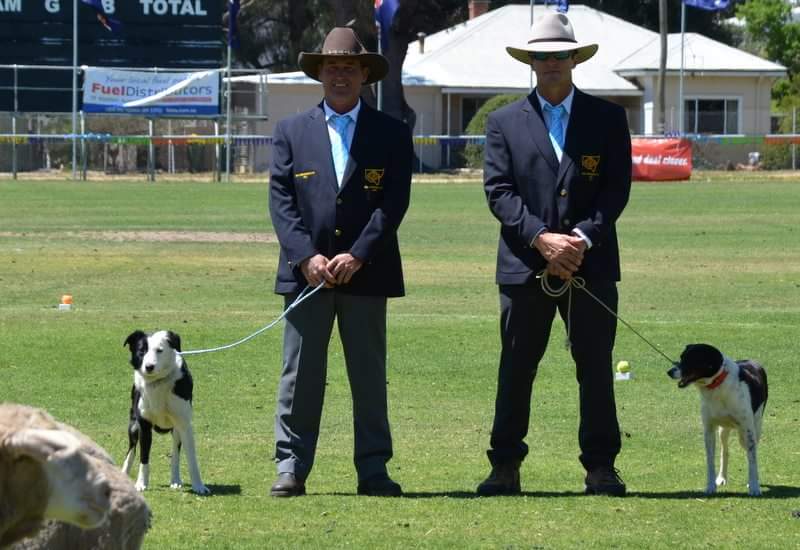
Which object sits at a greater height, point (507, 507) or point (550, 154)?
point (550, 154)

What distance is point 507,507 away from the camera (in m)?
8.45

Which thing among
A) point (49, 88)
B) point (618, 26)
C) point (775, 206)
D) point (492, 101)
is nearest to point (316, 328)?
point (775, 206)

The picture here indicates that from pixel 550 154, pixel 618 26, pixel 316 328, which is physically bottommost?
pixel 316 328

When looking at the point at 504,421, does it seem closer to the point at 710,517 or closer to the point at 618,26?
the point at 710,517

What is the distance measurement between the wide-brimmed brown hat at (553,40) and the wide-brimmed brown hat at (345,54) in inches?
32.6

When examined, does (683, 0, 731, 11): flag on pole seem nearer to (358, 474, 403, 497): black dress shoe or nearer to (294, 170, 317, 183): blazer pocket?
(294, 170, 317, 183): blazer pocket

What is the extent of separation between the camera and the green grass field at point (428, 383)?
8023 millimetres

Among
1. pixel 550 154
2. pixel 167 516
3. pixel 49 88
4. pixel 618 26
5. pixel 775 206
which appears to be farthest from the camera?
pixel 618 26

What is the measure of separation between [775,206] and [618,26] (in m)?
40.4

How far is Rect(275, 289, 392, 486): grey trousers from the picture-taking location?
9.05 metres

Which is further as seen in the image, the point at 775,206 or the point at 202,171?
the point at 202,171

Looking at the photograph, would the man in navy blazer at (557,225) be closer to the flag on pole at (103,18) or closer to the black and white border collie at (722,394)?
the black and white border collie at (722,394)

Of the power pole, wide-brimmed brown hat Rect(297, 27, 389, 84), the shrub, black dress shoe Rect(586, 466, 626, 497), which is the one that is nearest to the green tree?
the power pole

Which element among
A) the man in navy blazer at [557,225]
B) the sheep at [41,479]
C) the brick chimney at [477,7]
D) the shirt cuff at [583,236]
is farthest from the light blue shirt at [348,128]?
the brick chimney at [477,7]
